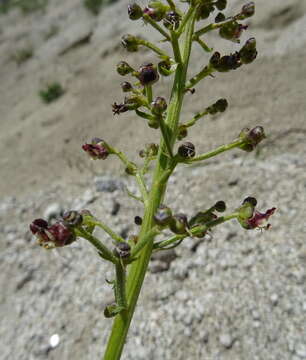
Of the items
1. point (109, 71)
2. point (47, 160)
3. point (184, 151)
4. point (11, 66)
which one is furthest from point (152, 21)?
point (11, 66)

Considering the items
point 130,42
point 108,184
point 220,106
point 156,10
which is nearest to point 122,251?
point 220,106

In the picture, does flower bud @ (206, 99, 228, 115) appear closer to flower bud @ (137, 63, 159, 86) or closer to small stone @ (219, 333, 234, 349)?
flower bud @ (137, 63, 159, 86)

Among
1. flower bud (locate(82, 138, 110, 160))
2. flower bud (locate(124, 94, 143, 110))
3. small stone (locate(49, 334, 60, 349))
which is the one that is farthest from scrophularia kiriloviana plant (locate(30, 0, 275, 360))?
small stone (locate(49, 334, 60, 349))

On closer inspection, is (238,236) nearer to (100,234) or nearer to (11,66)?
(100,234)

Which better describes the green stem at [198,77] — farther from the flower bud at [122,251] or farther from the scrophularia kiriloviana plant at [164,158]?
the flower bud at [122,251]

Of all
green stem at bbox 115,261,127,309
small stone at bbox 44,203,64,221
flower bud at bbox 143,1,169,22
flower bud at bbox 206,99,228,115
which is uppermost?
flower bud at bbox 143,1,169,22

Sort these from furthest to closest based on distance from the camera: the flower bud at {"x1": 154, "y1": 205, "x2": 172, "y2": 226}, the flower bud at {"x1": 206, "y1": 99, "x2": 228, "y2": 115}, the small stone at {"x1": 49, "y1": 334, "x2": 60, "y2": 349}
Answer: the small stone at {"x1": 49, "y1": 334, "x2": 60, "y2": 349}
the flower bud at {"x1": 206, "y1": 99, "x2": 228, "y2": 115}
the flower bud at {"x1": 154, "y1": 205, "x2": 172, "y2": 226}

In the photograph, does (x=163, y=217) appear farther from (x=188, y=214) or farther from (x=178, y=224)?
(x=188, y=214)
